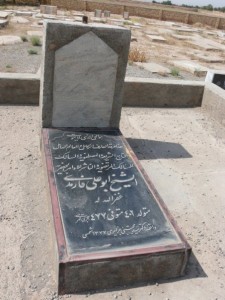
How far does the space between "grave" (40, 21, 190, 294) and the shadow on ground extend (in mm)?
493

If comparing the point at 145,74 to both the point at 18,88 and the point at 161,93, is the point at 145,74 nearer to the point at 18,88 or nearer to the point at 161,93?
the point at 161,93

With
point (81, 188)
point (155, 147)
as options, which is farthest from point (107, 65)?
point (81, 188)

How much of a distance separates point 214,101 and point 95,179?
3.64 meters

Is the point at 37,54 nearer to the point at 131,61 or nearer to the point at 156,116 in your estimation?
the point at 131,61

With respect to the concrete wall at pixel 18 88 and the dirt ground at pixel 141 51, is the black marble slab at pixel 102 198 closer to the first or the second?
the concrete wall at pixel 18 88

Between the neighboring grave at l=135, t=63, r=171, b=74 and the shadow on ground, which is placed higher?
the neighboring grave at l=135, t=63, r=171, b=74

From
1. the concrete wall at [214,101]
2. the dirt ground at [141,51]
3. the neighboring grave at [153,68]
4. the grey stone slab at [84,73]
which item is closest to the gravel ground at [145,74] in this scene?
the dirt ground at [141,51]

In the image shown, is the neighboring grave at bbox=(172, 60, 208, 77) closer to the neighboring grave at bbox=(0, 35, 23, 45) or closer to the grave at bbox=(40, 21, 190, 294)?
the neighboring grave at bbox=(0, 35, 23, 45)

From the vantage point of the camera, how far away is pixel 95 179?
11.8 ft

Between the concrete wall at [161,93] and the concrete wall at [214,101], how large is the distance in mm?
144

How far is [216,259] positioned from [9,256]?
1813 millimetres

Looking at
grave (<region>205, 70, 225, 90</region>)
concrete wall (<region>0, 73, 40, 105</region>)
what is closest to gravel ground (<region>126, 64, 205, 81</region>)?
grave (<region>205, 70, 225, 90</region>)

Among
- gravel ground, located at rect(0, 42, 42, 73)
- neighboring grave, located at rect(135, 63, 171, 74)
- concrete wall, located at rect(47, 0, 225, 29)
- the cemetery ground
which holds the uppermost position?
concrete wall, located at rect(47, 0, 225, 29)

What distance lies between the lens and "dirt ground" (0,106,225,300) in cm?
280
